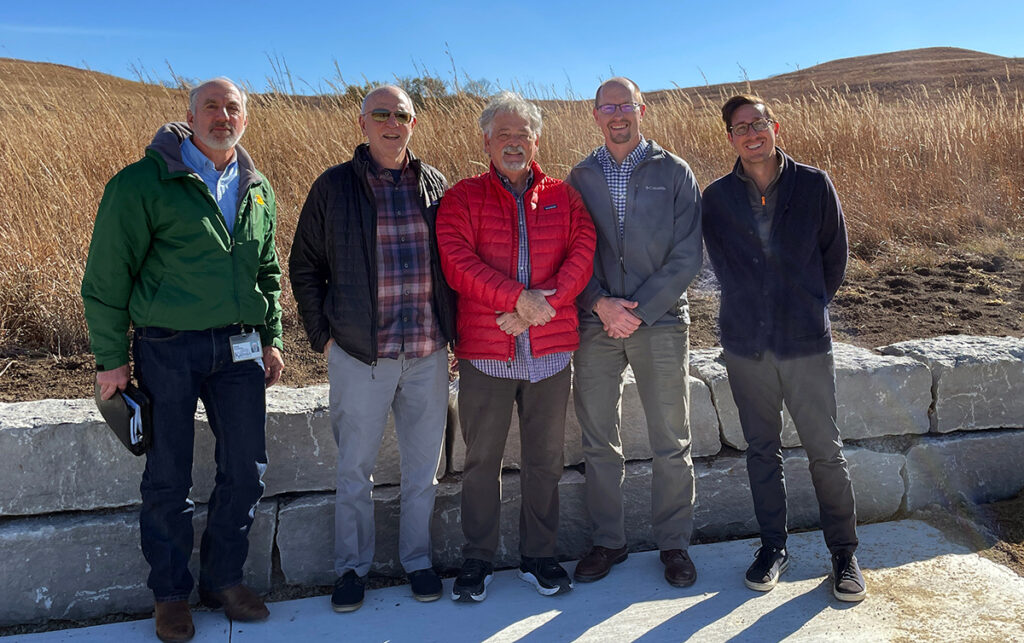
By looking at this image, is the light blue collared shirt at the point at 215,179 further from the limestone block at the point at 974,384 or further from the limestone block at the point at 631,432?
the limestone block at the point at 974,384

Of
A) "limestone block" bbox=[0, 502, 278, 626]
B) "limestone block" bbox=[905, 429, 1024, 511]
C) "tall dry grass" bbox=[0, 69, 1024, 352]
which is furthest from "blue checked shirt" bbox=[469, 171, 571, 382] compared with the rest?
"tall dry grass" bbox=[0, 69, 1024, 352]

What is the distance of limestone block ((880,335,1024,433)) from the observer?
3.75 m

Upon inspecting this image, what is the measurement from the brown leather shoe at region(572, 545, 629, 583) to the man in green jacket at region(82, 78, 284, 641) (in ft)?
4.03

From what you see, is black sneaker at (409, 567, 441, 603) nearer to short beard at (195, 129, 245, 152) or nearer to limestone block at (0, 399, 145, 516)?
limestone block at (0, 399, 145, 516)

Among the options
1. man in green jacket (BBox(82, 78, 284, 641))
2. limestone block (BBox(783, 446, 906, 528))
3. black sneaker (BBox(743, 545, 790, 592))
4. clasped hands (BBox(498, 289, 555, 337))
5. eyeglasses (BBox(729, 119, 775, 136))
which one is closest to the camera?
man in green jacket (BBox(82, 78, 284, 641))

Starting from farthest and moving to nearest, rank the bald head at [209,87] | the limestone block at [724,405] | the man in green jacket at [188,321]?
the limestone block at [724,405], the bald head at [209,87], the man in green jacket at [188,321]

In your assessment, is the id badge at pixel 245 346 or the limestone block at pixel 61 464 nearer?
the id badge at pixel 245 346

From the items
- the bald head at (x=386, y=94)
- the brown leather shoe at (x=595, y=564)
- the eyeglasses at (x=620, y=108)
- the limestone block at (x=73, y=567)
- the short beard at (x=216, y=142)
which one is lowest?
the brown leather shoe at (x=595, y=564)

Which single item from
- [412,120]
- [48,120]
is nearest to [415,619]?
[412,120]

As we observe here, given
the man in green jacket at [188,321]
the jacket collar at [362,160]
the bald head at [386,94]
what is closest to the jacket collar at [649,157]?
the bald head at [386,94]

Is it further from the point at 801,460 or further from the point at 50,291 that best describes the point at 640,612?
the point at 50,291

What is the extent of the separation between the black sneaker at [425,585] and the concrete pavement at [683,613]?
0.03 m

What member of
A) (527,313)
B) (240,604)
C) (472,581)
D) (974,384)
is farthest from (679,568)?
(974,384)

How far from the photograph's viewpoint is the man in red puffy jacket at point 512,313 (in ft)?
9.16
